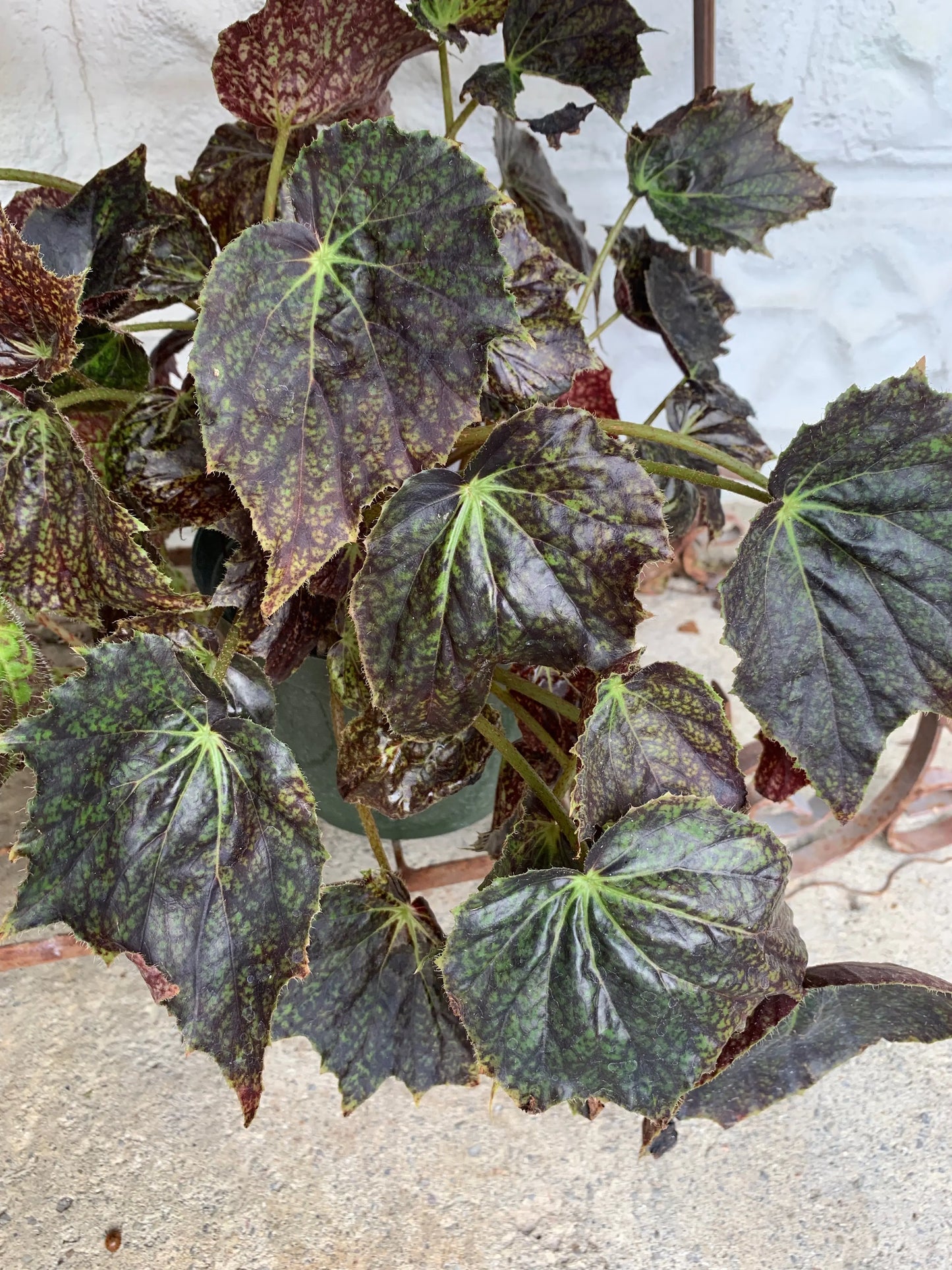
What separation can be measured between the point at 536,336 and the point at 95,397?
25cm

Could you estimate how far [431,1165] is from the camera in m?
0.73

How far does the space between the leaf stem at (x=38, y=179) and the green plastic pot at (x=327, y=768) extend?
1.10 ft

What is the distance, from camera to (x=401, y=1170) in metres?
0.73

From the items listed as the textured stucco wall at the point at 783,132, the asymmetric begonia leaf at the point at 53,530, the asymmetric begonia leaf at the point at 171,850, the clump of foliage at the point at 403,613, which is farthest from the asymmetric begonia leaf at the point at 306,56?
the textured stucco wall at the point at 783,132

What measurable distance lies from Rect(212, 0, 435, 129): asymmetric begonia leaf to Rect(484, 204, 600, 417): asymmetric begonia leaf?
108mm

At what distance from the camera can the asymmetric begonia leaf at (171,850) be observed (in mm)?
469

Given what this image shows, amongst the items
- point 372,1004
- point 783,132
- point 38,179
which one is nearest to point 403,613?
point 372,1004

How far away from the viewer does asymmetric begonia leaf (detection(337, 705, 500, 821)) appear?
0.62m

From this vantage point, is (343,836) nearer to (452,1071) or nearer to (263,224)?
(452,1071)

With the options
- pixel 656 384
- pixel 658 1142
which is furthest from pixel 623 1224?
pixel 656 384

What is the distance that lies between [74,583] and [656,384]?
3.58 ft

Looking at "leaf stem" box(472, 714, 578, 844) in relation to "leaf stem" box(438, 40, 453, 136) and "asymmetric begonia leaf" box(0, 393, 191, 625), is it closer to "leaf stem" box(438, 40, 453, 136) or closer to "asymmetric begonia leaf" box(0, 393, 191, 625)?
"asymmetric begonia leaf" box(0, 393, 191, 625)

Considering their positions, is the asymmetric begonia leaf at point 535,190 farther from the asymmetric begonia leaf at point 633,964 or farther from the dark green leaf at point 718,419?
the asymmetric begonia leaf at point 633,964

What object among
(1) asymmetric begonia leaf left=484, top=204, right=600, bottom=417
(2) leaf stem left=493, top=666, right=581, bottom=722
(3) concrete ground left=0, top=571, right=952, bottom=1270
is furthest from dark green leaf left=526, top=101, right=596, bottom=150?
(3) concrete ground left=0, top=571, right=952, bottom=1270
